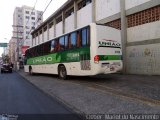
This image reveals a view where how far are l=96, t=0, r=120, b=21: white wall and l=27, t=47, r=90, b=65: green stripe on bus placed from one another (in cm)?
686

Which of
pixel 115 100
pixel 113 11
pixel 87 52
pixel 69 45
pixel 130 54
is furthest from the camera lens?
pixel 113 11

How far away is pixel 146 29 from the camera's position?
56.4 feet

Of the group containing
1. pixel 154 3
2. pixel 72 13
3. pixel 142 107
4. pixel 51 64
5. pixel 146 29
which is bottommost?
pixel 142 107

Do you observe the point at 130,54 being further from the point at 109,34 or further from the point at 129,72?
the point at 109,34

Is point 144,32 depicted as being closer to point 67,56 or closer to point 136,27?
point 136,27

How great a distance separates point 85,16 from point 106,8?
4816 millimetres

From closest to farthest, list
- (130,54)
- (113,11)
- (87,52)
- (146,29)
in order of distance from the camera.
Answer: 1. (87,52)
2. (146,29)
3. (130,54)
4. (113,11)

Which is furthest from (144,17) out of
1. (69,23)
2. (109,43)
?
(69,23)

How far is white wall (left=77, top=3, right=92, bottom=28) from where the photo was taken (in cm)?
2592

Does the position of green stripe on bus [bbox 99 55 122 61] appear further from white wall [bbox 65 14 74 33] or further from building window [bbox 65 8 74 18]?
building window [bbox 65 8 74 18]

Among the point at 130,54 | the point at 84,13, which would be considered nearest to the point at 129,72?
the point at 130,54

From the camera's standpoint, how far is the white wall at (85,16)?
25.9 meters

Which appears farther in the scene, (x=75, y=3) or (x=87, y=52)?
(x=75, y=3)

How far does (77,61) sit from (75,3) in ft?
54.4
